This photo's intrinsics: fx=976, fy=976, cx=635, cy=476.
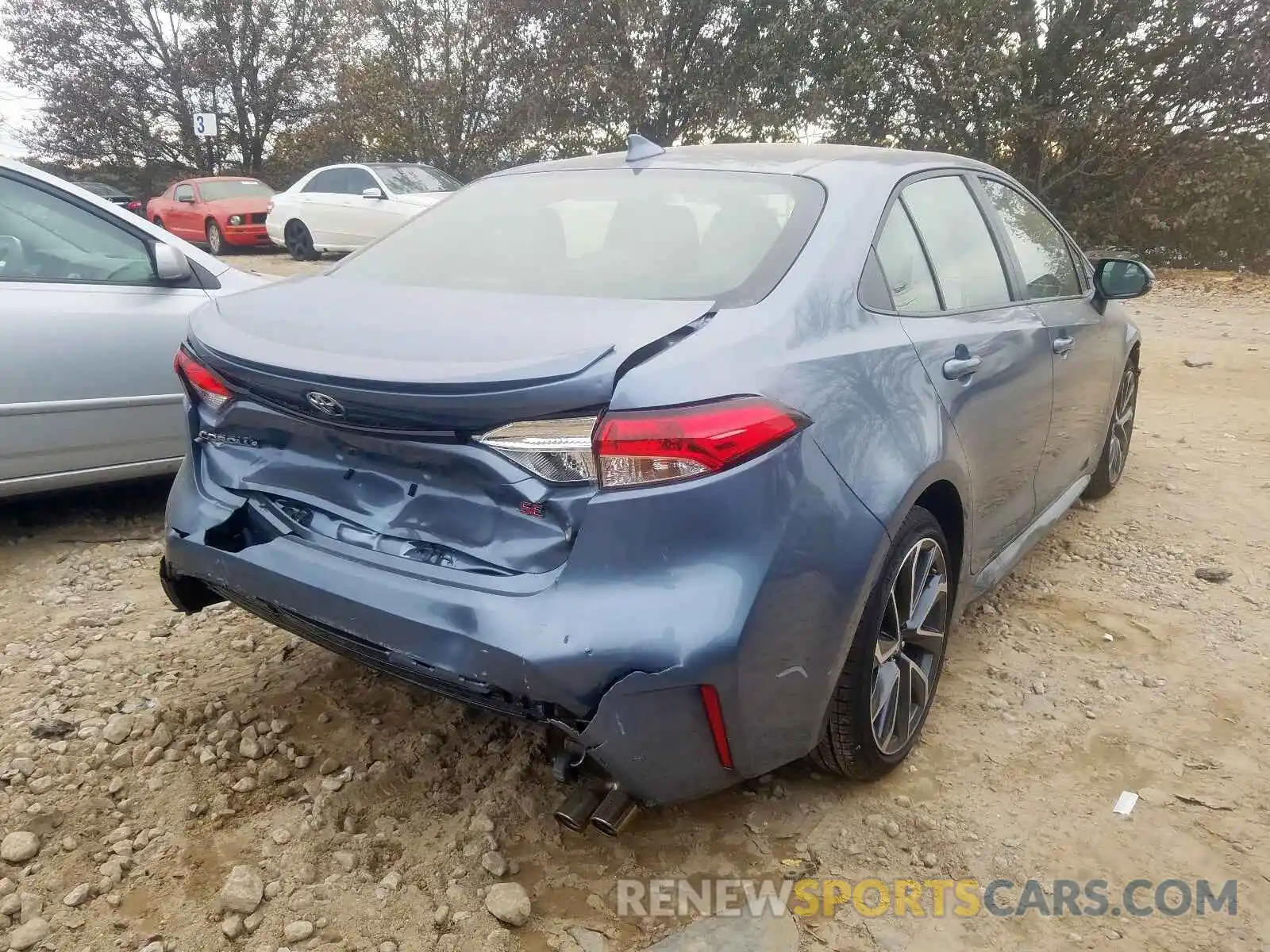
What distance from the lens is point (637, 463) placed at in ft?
5.84

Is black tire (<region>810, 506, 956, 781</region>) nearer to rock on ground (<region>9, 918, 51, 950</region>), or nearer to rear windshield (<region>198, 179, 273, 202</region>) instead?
rock on ground (<region>9, 918, 51, 950</region>)

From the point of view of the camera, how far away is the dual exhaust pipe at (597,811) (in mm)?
2029

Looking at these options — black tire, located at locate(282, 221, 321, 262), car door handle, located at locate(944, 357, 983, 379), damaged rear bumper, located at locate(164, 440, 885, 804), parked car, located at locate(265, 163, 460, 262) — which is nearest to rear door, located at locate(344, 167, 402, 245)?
parked car, located at locate(265, 163, 460, 262)

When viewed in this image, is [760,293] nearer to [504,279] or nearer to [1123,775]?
[504,279]

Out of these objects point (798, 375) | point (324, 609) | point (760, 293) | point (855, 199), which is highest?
point (855, 199)

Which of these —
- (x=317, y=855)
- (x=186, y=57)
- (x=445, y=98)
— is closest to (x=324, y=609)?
(x=317, y=855)

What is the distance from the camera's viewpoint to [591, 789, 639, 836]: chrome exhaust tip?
202 cm

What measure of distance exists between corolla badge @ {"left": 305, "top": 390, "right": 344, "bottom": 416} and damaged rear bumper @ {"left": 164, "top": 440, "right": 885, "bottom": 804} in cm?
30

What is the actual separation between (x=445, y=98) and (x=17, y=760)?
821 inches

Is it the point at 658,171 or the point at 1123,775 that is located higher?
the point at 658,171

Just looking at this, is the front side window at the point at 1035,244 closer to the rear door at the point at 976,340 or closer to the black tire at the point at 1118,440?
the rear door at the point at 976,340

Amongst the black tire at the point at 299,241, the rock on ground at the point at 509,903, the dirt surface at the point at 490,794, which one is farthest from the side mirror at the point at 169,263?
the black tire at the point at 299,241

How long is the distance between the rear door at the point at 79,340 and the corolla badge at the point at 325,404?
211 centimetres

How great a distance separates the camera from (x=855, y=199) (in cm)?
247
